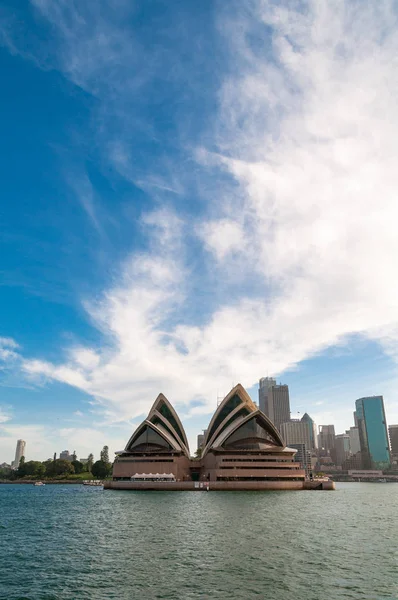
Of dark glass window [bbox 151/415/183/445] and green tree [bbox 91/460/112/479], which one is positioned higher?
dark glass window [bbox 151/415/183/445]

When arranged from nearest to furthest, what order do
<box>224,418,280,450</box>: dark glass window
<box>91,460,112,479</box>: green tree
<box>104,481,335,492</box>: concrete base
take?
<box>104,481,335,492</box>: concrete base → <box>224,418,280,450</box>: dark glass window → <box>91,460,112,479</box>: green tree

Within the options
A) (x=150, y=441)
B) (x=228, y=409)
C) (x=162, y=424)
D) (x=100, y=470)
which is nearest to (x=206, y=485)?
(x=150, y=441)

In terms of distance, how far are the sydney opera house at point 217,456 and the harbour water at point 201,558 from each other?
48333 millimetres

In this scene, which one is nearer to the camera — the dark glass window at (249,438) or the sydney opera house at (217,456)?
the sydney opera house at (217,456)

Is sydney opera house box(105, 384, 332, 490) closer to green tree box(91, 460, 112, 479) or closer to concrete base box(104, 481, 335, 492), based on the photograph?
concrete base box(104, 481, 335, 492)

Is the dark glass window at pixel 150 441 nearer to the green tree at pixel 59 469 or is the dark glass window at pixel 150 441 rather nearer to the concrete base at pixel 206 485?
the concrete base at pixel 206 485

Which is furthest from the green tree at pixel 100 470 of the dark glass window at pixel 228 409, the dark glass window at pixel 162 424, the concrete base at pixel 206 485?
the concrete base at pixel 206 485

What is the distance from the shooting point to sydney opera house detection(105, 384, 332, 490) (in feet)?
299

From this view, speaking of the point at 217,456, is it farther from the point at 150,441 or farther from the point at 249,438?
the point at 150,441

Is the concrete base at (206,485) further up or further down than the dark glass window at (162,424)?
further down

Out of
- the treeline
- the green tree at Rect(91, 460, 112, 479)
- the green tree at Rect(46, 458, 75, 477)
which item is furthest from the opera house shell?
the green tree at Rect(46, 458, 75, 477)

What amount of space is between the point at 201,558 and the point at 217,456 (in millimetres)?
71258

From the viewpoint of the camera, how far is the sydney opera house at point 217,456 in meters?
91.0

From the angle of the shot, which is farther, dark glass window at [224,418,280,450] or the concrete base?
dark glass window at [224,418,280,450]
